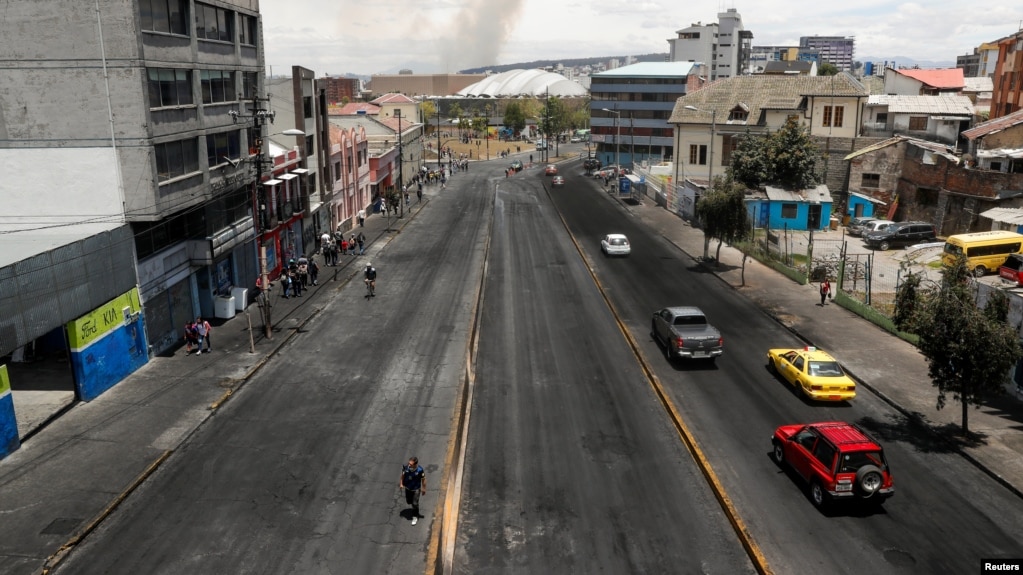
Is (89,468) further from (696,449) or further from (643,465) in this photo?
(696,449)

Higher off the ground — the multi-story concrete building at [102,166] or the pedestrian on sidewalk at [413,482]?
the multi-story concrete building at [102,166]

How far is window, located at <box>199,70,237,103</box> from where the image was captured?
33428mm

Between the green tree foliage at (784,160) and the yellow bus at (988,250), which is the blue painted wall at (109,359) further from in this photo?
the green tree foliage at (784,160)

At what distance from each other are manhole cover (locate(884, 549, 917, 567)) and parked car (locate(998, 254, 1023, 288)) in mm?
17434

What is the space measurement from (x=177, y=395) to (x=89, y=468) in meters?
5.80

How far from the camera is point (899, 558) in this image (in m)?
16.0

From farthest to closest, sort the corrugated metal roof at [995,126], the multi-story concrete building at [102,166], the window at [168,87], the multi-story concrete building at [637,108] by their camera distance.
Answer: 1. the multi-story concrete building at [637,108]
2. the corrugated metal roof at [995,126]
3. the window at [168,87]
4. the multi-story concrete building at [102,166]

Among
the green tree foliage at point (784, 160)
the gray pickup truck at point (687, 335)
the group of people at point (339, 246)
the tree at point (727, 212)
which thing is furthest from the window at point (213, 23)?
the green tree foliage at point (784, 160)

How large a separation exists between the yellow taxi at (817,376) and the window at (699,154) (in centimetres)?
5321

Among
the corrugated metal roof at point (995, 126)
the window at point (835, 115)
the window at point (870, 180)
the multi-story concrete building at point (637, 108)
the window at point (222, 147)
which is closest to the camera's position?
the window at point (222, 147)

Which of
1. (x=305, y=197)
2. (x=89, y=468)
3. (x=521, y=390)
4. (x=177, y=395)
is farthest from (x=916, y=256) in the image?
(x=89, y=468)

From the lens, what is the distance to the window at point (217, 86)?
33.4 m

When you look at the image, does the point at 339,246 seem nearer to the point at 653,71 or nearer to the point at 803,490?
the point at 803,490

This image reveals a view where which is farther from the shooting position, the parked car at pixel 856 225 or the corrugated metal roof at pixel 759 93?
the corrugated metal roof at pixel 759 93
